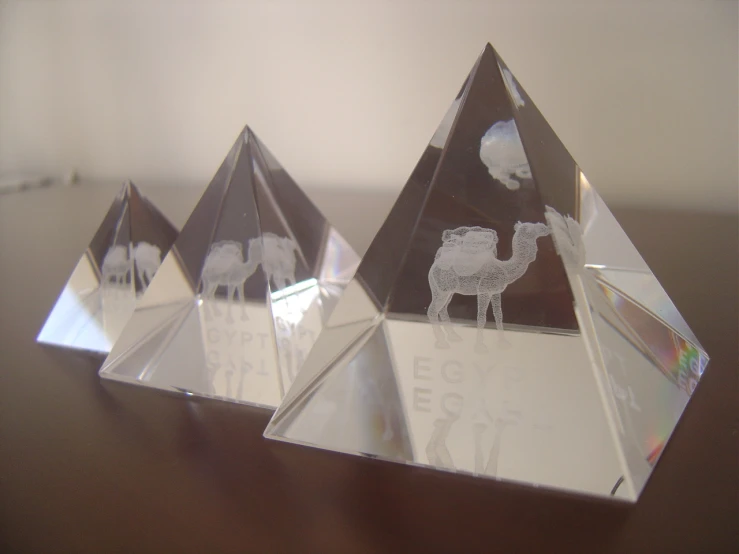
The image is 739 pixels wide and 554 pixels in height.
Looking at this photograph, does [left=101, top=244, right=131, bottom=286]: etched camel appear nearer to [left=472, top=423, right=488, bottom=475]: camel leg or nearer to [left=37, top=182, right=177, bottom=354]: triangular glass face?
[left=37, top=182, right=177, bottom=354]: triangular glass face

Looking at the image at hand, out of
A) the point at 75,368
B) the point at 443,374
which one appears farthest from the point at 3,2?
the point at 443,374

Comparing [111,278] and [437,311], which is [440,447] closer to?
[437,311]

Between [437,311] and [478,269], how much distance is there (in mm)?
35

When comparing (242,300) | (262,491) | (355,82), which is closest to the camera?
(262,491)

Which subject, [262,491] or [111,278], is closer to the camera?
[262,491]

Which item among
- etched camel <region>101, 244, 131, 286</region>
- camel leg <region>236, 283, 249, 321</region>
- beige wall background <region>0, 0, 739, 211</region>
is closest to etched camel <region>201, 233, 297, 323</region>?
camel leg <region>236, 283, 249, 321</region>

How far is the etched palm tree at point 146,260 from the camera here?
1.51ft

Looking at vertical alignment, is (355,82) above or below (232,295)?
above

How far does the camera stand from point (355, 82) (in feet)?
2.81

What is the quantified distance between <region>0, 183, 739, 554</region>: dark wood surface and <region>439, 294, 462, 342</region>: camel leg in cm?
8

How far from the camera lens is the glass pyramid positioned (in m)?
0.38

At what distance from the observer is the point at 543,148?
323mm

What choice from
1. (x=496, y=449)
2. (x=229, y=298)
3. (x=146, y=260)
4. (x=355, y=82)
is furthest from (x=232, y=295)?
(x=355, y=82)

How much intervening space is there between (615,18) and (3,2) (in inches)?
46.5
